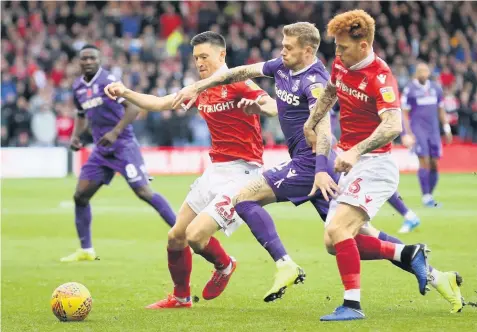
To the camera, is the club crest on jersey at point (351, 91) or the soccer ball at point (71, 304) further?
the soccer ball at point (71, 304)

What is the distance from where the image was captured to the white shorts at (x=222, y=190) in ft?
28.2

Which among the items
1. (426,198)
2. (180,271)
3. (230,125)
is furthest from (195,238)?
(426,198)

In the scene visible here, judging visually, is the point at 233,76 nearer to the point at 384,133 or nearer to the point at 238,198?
the point at 238,198

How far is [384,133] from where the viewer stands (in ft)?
24.3

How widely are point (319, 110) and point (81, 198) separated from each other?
532 cm

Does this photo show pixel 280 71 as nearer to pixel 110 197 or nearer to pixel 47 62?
pixel 110 197

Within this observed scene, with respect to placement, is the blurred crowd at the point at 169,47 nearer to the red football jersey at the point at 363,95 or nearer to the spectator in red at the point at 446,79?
the spectator in red at the point at 446,79

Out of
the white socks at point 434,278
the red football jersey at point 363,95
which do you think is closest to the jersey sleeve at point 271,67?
the red football jersey at point 363,95

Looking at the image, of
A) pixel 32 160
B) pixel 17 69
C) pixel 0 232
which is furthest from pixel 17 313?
pixel 17 69

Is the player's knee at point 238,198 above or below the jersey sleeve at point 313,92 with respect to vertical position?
below

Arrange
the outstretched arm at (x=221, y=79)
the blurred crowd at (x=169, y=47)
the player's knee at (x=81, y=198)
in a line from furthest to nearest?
1. the blurred crowd at (x=169, y=47)
2. the player's knee at (x=81, y=198)
3. the outstretched arm at (x=221, y=79)

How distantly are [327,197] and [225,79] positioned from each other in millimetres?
1457

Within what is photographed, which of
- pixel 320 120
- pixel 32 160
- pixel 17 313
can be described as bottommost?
pixel 32 160

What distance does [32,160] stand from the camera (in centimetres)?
2769
